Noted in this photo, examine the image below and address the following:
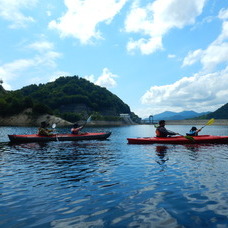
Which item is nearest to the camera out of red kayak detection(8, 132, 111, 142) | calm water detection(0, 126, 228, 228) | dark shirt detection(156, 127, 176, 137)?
calm water detection(0, 126, 228, 228)

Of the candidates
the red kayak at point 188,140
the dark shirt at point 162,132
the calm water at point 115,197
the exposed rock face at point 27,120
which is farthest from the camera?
the exposed rock face at point 27,120

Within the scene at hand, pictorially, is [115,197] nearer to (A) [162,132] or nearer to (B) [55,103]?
(A) [162,132]

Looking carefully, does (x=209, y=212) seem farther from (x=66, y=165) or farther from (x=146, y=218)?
(x=66, y=165)

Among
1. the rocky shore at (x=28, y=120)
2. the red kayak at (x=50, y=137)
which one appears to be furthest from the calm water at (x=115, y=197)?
the rocky shore at (x=28, y=120)

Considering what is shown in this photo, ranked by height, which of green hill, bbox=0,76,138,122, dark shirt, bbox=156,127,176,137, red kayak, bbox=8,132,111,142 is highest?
green hill, bbox=0,76,138,122

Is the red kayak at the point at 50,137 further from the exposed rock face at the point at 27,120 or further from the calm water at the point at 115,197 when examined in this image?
the exposed rock face at the point at 27,120

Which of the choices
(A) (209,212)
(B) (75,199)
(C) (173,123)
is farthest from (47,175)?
(C) (173,123)

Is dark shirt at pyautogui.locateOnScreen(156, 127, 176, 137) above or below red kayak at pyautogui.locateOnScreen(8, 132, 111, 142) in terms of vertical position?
above

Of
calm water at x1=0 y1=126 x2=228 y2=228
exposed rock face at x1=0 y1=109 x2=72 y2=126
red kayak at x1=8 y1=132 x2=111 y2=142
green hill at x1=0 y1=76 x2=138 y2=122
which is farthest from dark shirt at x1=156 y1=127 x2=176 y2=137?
green hill at x1=0 y1=76 x2=138 y2=122

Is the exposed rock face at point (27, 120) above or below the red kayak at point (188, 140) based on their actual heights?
above

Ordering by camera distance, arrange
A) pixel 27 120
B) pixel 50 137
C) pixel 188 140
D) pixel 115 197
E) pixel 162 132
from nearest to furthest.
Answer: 1. pixel 115 197
2. pixel 188 140
3. pixel 162 132
4. pixel 50 137
5. pixel 27 120

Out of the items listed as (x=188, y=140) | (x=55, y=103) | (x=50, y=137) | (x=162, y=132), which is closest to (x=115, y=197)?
(x=162, y=132)

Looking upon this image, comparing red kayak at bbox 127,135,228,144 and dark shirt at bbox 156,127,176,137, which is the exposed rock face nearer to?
dark shirt at bbox 156,127,176,137

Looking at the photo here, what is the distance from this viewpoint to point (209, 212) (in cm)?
624
